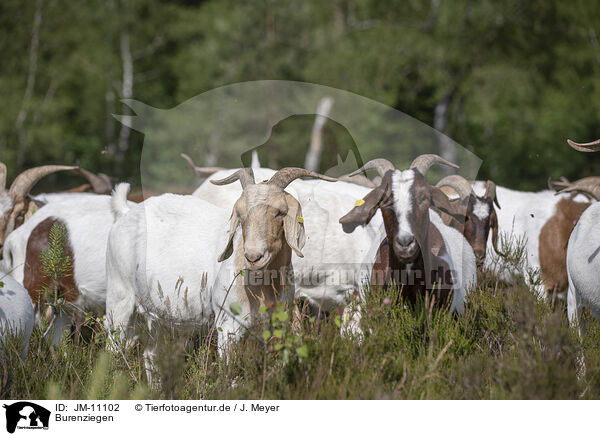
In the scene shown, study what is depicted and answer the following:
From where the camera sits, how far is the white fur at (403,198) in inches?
176

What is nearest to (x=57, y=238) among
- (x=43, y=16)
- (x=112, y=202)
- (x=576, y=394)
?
(x=112, y=202)

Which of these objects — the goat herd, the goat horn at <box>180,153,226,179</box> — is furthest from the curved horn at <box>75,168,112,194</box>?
the goat horn at <box>180,153,226,179</box>

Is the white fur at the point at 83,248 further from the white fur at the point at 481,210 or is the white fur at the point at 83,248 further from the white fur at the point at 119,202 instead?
the white fur at the point at 481,210

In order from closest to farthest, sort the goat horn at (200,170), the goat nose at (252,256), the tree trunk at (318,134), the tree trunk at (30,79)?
the goat nose at (252,256)
the goat horn at (200,170)
the tree trunk at (318,134)
the tree trunk at (30,79)

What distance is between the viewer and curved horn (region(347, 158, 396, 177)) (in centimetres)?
504

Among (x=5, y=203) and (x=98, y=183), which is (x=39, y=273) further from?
(x=98, y=183)

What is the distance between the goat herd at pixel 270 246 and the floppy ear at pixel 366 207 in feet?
0.03

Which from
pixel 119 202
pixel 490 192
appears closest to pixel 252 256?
pixel 119 202

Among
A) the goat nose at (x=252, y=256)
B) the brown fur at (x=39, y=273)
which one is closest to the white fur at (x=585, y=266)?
the goat nose at (x=252, y=256)

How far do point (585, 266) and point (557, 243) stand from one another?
78.4 inches

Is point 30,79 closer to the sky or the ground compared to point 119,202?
closer to the sky

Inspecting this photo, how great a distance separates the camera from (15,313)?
415 centimetres

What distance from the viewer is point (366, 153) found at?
595 cm

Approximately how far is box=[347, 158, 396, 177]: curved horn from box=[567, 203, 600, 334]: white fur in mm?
1664
